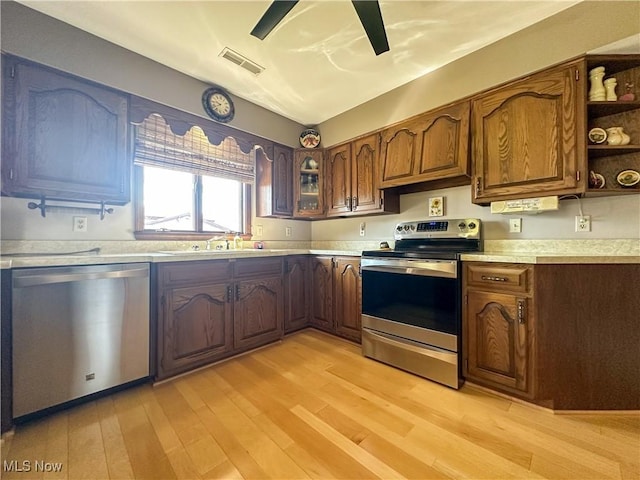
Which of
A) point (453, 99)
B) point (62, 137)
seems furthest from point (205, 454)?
point (453, 99)

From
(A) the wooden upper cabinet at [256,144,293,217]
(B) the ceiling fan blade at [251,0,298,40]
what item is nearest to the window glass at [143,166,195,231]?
(A) the wooden upper cabinet at [256,144,293,217]

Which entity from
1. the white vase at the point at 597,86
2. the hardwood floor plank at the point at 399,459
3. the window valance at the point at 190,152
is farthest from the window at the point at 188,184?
the white vase at the point at 597,86

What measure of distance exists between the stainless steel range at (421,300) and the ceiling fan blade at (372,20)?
4.65 ft

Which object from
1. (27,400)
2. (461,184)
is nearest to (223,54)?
(461,184)

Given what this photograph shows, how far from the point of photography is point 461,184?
229 centimetres

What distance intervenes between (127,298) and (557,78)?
3.20 m

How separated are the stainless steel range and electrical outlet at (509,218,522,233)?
8.6 inches

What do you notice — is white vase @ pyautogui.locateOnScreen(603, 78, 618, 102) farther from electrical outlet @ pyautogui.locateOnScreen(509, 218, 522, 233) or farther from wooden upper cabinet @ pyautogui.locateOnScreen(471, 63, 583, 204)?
electrical outlet @ pyautogui.locateOnScreen(509, 218, 522, 233)

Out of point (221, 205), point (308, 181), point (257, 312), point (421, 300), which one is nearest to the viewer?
point (421, 300)

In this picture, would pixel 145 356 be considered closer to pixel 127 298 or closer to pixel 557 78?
pixel 127 298

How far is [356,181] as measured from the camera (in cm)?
283

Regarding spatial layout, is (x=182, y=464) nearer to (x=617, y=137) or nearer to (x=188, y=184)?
(x=188, y=184)

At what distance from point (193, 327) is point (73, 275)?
83 cm

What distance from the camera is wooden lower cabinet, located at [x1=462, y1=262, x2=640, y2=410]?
1.51 meters
